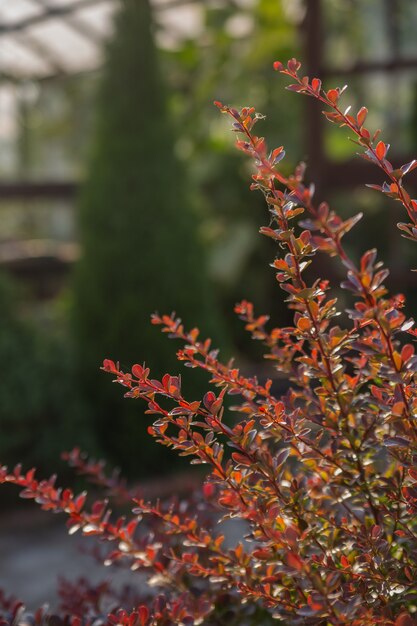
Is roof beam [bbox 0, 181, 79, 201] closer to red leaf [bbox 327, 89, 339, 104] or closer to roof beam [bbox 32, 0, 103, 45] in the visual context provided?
roof beam [bbox 32, 0, 103, 45]

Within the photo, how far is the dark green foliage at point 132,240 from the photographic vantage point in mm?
5242

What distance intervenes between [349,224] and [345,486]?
0.61 metres

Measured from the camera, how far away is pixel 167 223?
17.9 ft

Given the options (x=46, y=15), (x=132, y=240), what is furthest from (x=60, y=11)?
(x=132, y=240)

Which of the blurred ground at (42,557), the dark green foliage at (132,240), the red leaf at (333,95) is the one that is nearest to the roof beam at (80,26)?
the dark green foliage at (132,240)

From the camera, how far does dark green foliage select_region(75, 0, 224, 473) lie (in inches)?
206

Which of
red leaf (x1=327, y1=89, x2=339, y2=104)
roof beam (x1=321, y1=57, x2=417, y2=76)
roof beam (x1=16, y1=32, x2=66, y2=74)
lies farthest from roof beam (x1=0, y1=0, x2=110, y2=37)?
red leaf (x1=327, y1=89, x2=339, y2=104)

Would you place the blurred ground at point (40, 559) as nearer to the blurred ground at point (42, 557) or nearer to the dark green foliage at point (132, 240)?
the blurred ground at point (42, 557)

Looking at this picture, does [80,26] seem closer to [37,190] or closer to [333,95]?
[37,190]

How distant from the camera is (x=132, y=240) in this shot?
5.37 meters

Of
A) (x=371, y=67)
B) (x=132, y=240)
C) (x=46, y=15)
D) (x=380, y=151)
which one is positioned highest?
(x=46, y=15)

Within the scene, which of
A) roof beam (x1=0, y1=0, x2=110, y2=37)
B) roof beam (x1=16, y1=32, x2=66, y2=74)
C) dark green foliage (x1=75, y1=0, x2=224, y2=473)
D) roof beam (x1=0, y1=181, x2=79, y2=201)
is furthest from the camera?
roof beam (x1=16, y1=32, x2=66, y2=74)

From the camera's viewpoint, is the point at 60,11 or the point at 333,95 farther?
the point at 60,11

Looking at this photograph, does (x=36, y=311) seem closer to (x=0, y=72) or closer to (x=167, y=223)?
(x=167, y=223)
